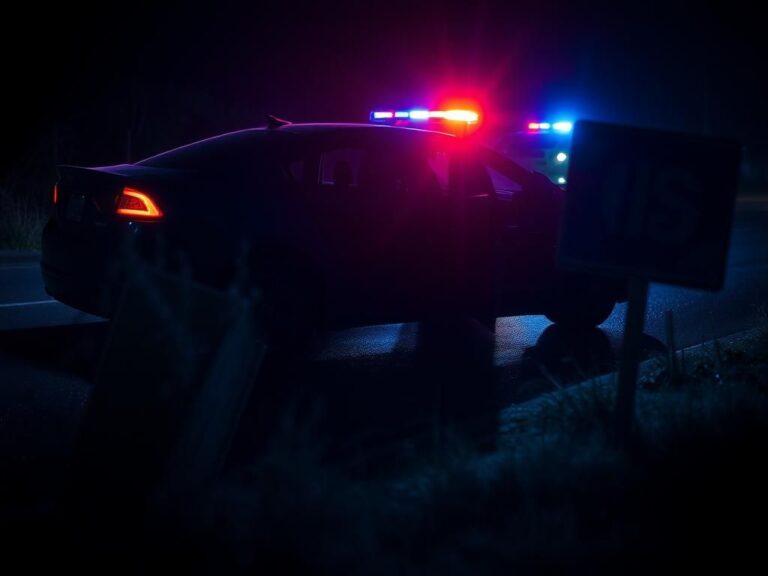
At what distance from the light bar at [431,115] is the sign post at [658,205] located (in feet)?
25.8

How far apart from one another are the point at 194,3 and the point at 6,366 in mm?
21324

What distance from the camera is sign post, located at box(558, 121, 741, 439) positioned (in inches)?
194

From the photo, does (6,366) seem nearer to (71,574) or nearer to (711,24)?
(71,574)

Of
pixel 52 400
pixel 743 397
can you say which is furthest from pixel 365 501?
pixel 52 400

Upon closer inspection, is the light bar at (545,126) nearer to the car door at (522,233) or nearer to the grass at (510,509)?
the car door at (522,233)

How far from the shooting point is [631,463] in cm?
471

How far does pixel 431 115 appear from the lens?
12805 mm

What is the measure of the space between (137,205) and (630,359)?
3622 mm

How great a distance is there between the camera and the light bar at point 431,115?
12836 millimetres

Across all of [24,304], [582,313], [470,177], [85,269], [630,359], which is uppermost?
[470,177]

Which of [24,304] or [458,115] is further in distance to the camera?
[458,115]

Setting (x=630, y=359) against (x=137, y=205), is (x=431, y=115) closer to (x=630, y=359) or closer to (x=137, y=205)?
(x=137, y=205)

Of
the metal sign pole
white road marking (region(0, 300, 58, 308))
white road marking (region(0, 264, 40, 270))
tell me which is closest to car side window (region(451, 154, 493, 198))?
the metal sign pole

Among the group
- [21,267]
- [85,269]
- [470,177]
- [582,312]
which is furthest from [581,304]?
[21,267]
